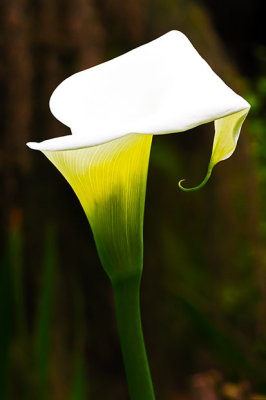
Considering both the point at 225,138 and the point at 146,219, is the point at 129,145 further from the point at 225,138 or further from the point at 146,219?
the point at 146,219

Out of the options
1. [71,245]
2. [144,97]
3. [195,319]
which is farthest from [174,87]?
[71,245]

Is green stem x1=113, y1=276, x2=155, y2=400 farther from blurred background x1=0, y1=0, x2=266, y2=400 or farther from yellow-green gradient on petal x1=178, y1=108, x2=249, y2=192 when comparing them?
blurred background x1=0, y1=0, x2=266, y2=400

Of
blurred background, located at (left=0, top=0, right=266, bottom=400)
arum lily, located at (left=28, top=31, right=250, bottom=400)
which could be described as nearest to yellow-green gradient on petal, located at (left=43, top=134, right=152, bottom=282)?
arum lily, located at (left=28, top=31, right=250, bottom=400)

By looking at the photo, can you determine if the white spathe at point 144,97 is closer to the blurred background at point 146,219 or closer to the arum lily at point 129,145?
the arum lily at point 129,145

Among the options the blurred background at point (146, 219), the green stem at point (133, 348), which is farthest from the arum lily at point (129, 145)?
the blurred background at point (146, 219)

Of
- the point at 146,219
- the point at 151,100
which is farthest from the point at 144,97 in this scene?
the point at 146,219

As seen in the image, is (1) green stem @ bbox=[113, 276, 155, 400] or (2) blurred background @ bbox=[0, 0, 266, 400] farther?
(2) blurred background @ bbox=[0, 0, 266, 400]

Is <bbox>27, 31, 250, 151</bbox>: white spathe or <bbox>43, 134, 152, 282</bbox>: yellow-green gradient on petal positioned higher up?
<bbox>27, 31, 250, 151</bbox>: white spathe

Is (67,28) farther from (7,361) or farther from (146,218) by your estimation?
(7,361)
